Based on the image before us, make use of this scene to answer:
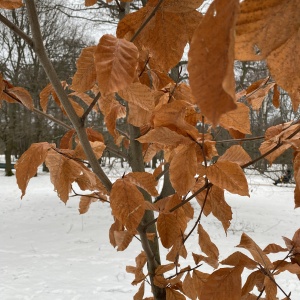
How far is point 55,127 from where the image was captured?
884 cm

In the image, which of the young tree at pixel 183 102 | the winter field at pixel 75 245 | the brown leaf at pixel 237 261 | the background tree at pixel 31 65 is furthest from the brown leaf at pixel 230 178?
the background tree at pixel 31 65

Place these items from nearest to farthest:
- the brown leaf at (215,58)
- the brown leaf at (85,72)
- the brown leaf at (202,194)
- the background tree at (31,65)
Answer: the brown leaf at (215,58) < the brown leaf at (85,72) < the brown leaf at (202,194) < the background tree at (31,65)

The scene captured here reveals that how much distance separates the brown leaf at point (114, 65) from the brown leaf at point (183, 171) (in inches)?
7.2

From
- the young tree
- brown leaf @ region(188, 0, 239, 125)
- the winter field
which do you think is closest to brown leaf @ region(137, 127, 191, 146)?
the young tree

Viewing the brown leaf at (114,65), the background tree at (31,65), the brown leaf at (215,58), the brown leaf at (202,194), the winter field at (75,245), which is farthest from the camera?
the background tree at (31,65)

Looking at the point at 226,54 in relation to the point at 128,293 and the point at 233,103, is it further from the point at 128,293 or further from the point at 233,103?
the point at 128,293

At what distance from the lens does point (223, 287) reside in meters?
0.45

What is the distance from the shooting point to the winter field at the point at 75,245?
2949 mm

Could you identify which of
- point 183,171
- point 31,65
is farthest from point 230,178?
point 31,65

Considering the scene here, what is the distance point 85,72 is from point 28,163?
0.18 m

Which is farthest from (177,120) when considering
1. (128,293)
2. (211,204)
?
(128,293)

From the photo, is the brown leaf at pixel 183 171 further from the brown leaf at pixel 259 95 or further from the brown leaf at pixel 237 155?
the brown leaf at pixel 259 95

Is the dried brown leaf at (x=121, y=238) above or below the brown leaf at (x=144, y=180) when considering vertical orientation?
below

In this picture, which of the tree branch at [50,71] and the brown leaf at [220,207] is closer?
the tree branch at [50,71]
